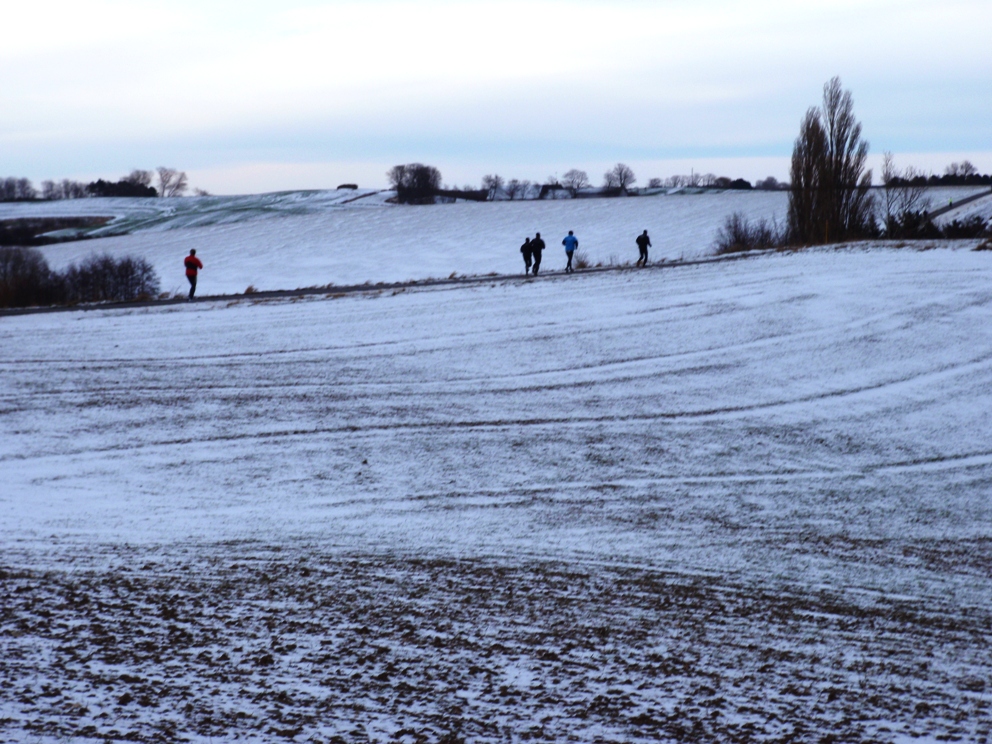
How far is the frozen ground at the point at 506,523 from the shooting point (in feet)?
21.3

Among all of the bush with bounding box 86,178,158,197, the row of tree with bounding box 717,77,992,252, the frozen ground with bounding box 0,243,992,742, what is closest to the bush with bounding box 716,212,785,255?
the row of tree with bounding box 717,77,992,252

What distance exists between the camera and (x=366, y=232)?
6750 cm

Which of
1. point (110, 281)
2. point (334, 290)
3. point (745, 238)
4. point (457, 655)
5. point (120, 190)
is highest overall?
point (120, 190)

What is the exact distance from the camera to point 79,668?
21.7 ft

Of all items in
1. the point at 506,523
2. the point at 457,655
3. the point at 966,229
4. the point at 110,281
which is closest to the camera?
the point at 457,655

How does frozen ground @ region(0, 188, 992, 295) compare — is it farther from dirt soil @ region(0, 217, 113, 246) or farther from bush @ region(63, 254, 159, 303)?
dirt soil @ region(0, 217, 113, 246)

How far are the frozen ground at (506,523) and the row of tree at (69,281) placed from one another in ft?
40.5

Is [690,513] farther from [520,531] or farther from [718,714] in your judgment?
[718,714]

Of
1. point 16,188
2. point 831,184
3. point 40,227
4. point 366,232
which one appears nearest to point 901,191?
point 831,184

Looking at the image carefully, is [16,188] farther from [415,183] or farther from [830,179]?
[830,179]

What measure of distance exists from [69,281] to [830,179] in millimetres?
35106

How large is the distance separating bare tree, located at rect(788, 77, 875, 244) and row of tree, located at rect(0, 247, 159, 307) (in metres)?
30.1

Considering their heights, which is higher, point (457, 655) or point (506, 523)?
point (457, 655)

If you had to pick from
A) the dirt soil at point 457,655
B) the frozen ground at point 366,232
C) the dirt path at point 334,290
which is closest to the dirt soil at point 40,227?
the frozen ground at point 366,232
